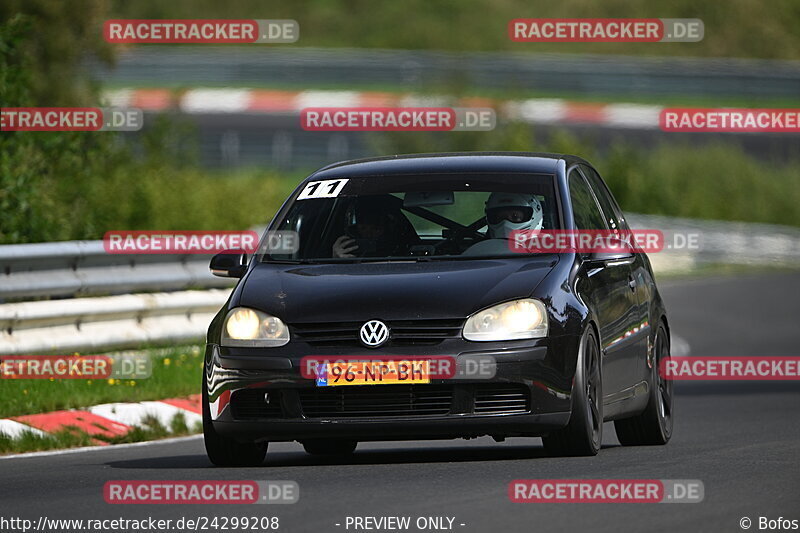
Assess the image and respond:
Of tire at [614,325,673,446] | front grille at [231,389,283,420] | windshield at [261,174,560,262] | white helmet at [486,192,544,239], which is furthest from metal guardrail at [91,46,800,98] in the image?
front grille at [231,389,283,420]

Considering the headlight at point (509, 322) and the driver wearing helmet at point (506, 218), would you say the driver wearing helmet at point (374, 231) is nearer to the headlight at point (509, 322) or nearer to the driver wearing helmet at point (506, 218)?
the driver wearing helmet at point (506, 218)

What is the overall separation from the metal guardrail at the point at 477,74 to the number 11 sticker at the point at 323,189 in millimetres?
38544

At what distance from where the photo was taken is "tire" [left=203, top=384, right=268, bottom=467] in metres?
10.2

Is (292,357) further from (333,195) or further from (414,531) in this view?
(414,531)

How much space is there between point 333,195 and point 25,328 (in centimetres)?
457

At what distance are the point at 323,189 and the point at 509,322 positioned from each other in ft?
6.24

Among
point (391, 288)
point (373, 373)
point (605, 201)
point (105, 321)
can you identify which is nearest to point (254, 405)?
point (373, 373)

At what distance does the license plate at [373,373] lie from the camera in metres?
9.66

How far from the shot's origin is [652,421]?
11656 millimetres

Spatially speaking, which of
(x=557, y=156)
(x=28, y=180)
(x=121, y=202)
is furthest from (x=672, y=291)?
(x=557, y=156)

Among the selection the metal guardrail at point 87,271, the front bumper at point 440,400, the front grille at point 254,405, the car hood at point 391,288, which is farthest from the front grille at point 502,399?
the metal guardrail at point 87,271

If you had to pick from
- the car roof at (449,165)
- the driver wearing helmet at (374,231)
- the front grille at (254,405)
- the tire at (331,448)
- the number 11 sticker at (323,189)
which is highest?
the car roof at (449,165)

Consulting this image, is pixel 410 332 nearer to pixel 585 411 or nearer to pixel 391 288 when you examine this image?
pixel 391 288

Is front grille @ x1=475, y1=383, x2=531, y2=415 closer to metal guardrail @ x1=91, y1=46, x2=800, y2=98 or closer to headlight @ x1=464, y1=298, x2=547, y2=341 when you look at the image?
headlight @ x1=464, y1=298, x2=547, y2=341
